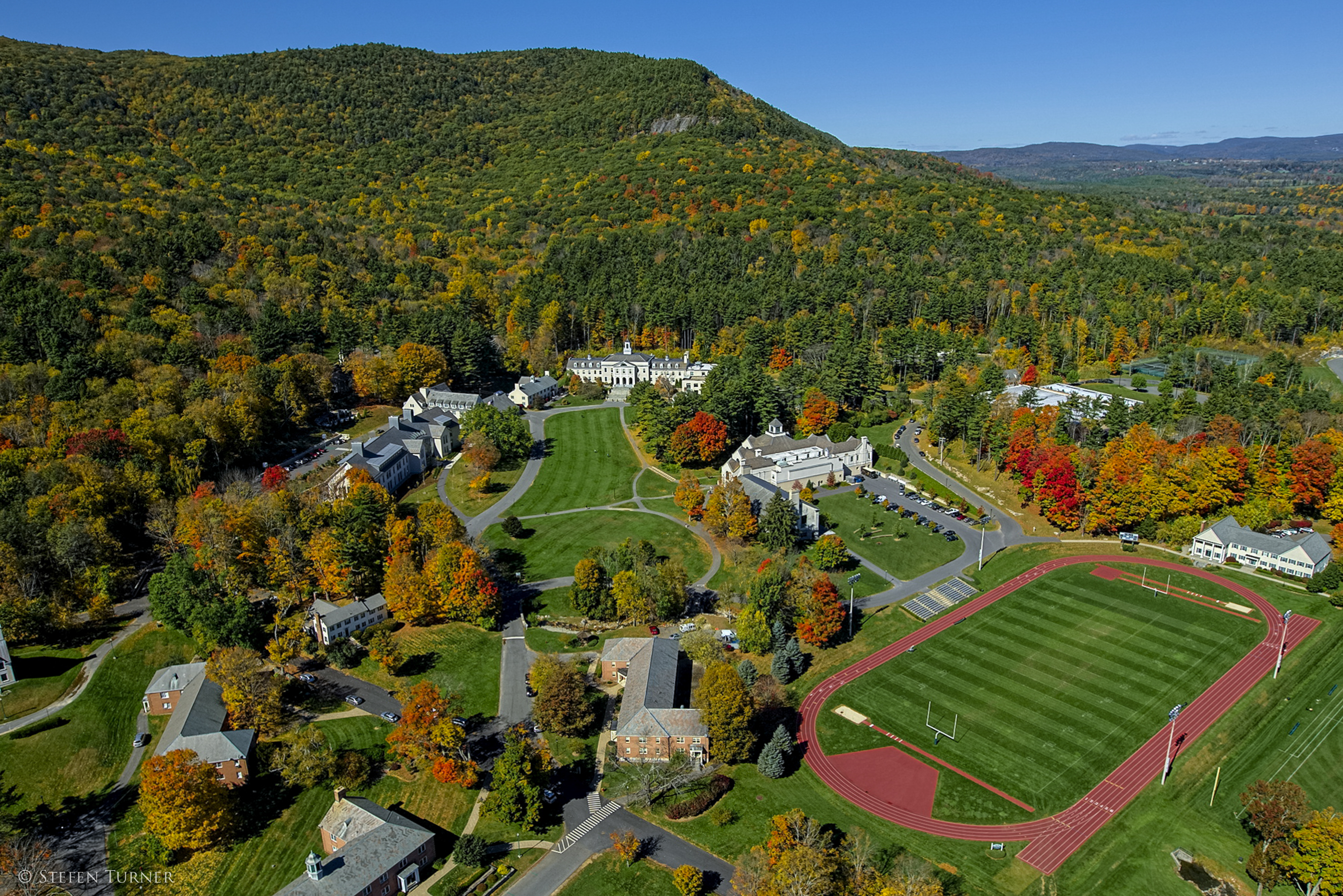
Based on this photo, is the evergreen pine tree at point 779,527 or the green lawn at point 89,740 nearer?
the green lawn at point 89,740

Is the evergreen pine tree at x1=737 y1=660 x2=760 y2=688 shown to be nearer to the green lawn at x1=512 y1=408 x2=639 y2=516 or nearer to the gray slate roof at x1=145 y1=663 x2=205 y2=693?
the green lawn at x1=512 y1=408 x2=639 y2=516

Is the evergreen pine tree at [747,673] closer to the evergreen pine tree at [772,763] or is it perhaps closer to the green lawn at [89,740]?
the evergreen pine tree at [772,763]

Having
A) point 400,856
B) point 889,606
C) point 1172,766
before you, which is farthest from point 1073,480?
point 400,856

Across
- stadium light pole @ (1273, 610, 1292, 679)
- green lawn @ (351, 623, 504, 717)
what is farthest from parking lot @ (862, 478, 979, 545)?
green lawn @ (351, 623, 504, 717)

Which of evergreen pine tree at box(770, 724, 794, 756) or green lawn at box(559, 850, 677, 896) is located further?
evergreen pine tree at box(770, 724, 794, 756)

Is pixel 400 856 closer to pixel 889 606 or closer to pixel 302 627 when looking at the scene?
pixel 302 627

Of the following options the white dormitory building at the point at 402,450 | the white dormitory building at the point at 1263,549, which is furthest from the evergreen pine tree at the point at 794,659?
the white dormitory building at the point at 402,450

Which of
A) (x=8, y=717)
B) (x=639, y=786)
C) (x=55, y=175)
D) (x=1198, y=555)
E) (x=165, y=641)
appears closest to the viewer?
(x=639, y=786)
